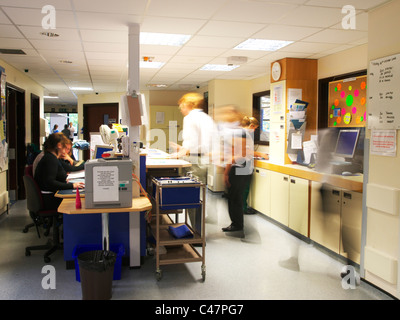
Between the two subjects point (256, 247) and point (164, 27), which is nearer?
point (164, 27)

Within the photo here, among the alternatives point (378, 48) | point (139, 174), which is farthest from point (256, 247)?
point (378, 48)

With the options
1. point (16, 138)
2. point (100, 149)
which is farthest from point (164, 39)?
point (16, 138)

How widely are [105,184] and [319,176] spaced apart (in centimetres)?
246

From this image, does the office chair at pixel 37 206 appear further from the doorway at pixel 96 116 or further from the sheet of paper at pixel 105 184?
the doorway at pixel 96 116

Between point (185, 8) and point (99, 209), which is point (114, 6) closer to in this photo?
point (185, 8)

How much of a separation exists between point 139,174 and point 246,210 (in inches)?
115

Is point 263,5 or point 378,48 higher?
point 263,5

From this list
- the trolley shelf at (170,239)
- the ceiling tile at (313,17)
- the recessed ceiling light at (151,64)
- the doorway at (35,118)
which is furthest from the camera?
the doorway at (35,118)

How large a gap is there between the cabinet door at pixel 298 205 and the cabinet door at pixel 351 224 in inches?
28.7

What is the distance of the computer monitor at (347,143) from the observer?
412 cm

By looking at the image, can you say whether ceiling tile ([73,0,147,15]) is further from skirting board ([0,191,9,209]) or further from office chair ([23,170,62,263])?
skirting board ([0,191,9,209])

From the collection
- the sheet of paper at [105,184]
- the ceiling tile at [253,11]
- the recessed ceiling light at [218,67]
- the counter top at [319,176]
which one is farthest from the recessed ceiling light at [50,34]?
the counter top at [319,176]
